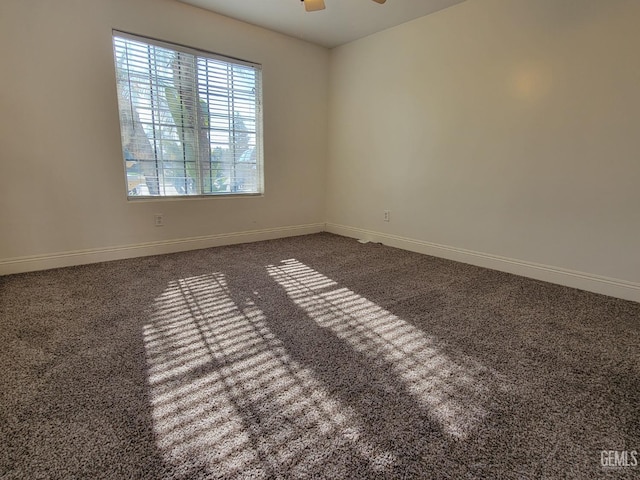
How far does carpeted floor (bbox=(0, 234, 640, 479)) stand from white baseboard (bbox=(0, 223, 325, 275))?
0.20 m

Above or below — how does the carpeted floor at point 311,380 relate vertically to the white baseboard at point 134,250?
below

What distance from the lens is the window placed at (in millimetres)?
3234

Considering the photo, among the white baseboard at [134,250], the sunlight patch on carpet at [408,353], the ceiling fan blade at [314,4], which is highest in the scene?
the ceiling fan blade at [314,4]

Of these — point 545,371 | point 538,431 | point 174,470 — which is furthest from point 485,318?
point 174,470

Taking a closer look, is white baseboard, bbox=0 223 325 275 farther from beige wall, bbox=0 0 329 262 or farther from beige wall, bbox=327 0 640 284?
beige wall, bbox=327 0 640 284

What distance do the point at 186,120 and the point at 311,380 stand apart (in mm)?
3130

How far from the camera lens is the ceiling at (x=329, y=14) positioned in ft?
10.6

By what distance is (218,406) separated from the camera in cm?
136

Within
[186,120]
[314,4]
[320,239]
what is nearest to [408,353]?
[314,4]

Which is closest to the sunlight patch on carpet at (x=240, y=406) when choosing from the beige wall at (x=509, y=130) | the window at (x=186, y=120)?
the window at (x=186, y=120)

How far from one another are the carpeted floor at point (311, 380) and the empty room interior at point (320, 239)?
1 centimetres

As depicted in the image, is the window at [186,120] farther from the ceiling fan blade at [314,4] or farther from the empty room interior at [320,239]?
the ceiling fan blade at [314,4]

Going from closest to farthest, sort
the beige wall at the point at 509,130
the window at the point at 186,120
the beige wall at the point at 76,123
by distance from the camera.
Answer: the beige wall at the point at 509,130 < the beige wall at the point at 76,123 < the window at the point at 186,120

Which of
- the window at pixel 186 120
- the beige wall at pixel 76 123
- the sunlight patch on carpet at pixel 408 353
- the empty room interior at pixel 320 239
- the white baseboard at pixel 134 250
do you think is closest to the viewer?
the empty room interior at pixel 320 239
